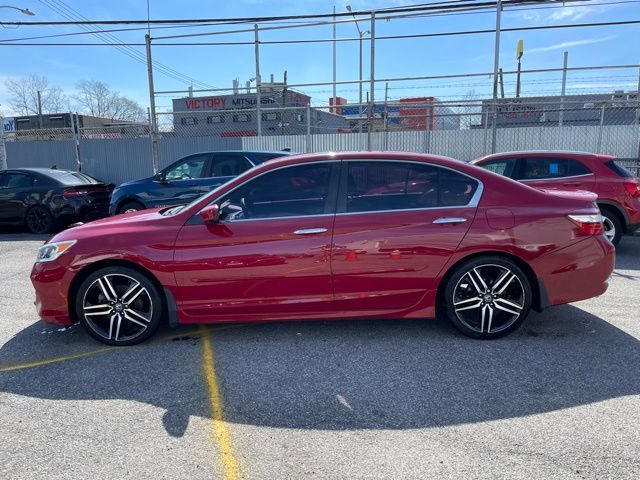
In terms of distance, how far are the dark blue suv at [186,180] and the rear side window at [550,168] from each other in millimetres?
4454

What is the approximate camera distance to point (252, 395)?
3.35 metres

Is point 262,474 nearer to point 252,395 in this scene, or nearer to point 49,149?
point 252,395

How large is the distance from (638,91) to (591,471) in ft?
48.6

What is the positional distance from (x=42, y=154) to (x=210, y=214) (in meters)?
16.7

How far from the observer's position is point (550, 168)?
7.78 metres

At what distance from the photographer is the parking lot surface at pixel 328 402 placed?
2.64 meters

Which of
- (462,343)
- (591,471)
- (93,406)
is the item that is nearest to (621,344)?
(462,343)

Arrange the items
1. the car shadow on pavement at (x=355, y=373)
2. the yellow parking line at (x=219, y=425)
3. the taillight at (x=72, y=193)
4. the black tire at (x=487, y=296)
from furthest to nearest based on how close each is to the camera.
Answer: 1. the taillight at (x=72, y=193)
2. the black tire at (x=487, y=296)
3. the car shadow on pavement at (x=355, y=373)
4. the yellow parking line at (x=219, y=425)

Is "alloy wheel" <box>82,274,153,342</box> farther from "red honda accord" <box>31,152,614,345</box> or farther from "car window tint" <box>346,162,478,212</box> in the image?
"car window tint" <box>346,162,478,212</box>

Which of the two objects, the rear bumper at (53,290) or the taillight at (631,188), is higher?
the taillight at (631,188)

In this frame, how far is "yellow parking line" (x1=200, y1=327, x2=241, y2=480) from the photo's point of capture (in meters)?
2.60

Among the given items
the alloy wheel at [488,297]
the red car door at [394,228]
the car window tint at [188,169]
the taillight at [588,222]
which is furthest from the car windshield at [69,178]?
the taillight at [588,222]

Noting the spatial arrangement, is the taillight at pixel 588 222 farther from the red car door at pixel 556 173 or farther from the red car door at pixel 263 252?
the red car door at pixel 556 173

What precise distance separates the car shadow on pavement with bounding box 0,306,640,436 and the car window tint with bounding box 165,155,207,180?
547cm
